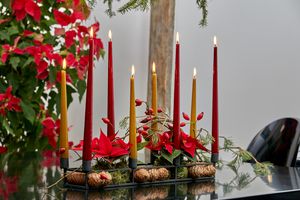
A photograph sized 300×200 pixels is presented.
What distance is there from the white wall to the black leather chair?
1768 millimetres

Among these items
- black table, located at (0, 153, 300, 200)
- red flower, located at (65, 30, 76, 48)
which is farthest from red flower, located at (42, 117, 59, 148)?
black table, located at (0, 153, 300, 200)

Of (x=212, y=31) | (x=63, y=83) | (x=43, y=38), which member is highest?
(x=212, y=31)

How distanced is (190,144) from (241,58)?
308 cm

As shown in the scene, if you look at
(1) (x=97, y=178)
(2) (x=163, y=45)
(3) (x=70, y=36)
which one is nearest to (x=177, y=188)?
(1) (x=97, y=178)

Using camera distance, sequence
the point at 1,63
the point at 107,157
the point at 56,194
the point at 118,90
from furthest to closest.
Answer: the point at 118,90
the point at 1,63
the point at 107,157
the point at 56,194

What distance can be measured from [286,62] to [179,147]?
338 cm

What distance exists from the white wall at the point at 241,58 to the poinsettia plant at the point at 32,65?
1.62 meters

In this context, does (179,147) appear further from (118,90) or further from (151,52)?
(118,90)

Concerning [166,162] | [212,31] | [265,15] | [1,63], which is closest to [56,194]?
[166,162]

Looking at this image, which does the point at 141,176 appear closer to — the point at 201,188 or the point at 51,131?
the point at 201,188

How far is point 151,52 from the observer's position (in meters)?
3.00

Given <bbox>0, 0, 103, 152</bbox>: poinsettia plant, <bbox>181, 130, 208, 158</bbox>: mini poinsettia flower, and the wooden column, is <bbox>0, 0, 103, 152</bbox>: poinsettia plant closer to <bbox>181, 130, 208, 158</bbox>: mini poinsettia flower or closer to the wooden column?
<bbox>181, 130, 208, 158</bbox>: mini poinsettia flower

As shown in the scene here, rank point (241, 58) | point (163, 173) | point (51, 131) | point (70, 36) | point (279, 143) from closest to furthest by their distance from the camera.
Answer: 1. point (163, 173)
2. point (70, 36)
3. point (279, 143)
4. point (51, 131)
5. point (241, 58)

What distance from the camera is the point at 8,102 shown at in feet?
5.69
